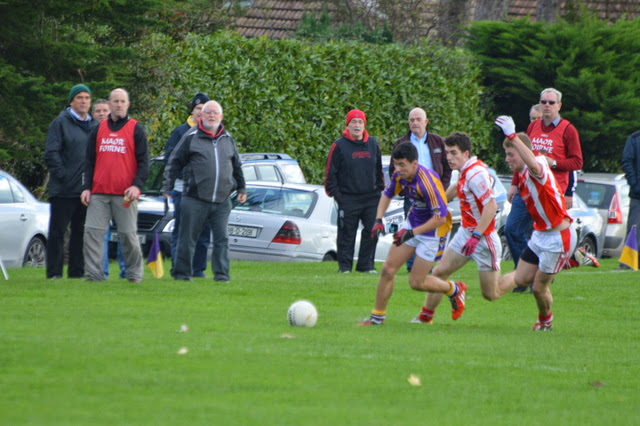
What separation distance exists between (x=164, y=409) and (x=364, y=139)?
9.87 m

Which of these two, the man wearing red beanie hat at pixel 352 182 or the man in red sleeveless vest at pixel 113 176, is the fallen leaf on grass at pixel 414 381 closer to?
the man in red sleeveless vest at pixel 113 176

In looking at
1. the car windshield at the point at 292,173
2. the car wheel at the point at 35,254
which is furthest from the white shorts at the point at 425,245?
the car windshield at the point at 292,173

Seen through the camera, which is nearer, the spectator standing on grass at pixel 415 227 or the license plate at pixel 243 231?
the spectator standing on grass at pixel 415 227

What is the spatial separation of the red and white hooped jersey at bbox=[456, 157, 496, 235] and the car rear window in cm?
1402

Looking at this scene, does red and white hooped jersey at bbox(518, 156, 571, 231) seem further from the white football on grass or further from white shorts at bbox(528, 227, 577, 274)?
the white football on grass

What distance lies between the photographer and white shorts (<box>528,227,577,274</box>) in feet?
34.4

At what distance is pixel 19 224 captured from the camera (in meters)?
15.6

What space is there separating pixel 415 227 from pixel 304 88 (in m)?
15.1

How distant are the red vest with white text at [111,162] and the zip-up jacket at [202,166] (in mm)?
616

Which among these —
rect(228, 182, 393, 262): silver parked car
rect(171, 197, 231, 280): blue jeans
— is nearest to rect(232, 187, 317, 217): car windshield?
rect(228, 182, 393, 262): silver parked car

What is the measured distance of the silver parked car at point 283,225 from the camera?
682 inches

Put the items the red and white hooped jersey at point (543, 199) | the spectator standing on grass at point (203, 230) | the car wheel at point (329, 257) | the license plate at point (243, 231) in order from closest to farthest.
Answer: the red and white hooped jersey at point (543, 199) → the spectator standing on grass at point (203, 230) → the license plate at point (243, 231) → the car wheel at point (329, 257)

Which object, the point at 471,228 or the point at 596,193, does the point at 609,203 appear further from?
the point at 471,228

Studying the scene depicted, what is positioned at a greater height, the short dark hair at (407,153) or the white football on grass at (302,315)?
the short dark hair at (407,153)
